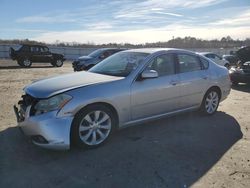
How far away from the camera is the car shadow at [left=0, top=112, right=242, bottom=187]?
349 centimetres

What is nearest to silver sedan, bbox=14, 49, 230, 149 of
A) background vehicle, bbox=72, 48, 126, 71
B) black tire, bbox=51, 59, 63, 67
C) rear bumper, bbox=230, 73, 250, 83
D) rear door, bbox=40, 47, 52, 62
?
rear bumper, bbox=230, 73, 250, 83

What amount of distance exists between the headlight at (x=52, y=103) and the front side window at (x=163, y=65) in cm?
176

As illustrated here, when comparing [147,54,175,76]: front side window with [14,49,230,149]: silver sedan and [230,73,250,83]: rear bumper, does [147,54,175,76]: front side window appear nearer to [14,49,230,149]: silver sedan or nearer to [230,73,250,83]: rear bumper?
[14,49,230,149]: silver sedan

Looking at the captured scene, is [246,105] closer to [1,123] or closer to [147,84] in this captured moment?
[147,84]

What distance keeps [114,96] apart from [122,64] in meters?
1.04

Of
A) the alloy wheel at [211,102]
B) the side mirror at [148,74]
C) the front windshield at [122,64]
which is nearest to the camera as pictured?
the side mirror at [148,74]

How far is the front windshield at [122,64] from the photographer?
5039mm

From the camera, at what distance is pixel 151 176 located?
3.60 meters

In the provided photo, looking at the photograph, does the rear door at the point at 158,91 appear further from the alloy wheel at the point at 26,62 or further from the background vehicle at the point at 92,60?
the alloy wheel at the point at 26,62

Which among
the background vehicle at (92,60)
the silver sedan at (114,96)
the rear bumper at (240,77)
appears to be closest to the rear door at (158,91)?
the silver sedan at (114,96)

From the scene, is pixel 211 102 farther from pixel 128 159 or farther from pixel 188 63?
pixel 128 159

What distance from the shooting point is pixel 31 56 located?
21.6 meters

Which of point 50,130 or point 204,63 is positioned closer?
point 50,130

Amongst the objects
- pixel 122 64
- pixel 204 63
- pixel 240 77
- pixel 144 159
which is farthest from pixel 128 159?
pixel 240 77
